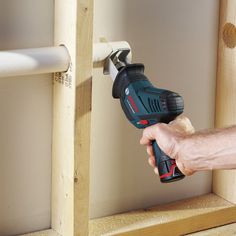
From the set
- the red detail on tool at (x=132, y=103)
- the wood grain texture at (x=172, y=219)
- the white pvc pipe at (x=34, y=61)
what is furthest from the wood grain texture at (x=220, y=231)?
the white pvc pipe at (x=34, y=61)

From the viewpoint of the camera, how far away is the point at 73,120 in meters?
1.42

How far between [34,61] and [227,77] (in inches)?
21.9

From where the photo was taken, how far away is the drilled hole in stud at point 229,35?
1676 mm

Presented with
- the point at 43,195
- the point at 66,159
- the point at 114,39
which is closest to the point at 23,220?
the point at 43,195

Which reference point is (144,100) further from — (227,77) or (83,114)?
(227,77)

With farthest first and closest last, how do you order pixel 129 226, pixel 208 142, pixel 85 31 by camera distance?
pixel 129 226 < pixel 85 31 < pixel 208 142

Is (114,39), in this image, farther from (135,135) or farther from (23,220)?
(23,220)

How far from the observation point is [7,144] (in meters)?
1.47

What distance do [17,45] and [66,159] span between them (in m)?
0.26

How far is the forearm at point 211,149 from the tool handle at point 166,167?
10 centimetres

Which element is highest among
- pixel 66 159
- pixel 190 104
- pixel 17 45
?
pixel 17 45

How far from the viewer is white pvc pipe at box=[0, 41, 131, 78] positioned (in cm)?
133

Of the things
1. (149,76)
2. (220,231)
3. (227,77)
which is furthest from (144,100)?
(220,231)

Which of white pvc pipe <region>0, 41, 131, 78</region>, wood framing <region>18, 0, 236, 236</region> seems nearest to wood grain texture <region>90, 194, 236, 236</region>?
wood framing <region>18, 0, 236, 236</region>
